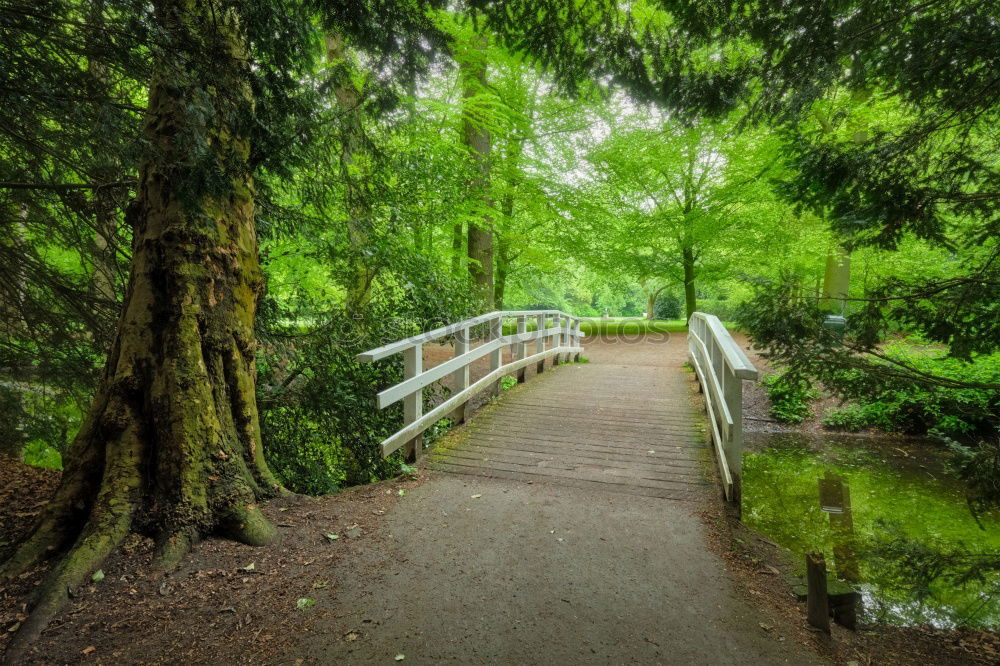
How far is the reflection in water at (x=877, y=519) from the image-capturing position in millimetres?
3840

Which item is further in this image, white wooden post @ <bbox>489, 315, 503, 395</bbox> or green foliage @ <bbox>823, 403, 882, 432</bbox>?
green foliage @ <bbox>823, 403, 882, 432</bbox>

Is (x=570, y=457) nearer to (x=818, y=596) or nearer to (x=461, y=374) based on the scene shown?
(x=461, y=374)

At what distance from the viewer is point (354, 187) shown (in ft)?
16.6

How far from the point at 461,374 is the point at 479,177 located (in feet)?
13.3

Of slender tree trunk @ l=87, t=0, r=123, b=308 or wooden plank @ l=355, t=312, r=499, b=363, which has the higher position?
slender tree trunk @ l=87, t=0, r=123, b=308

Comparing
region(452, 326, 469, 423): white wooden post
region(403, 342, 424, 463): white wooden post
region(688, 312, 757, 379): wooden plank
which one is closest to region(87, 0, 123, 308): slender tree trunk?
region(403, 342, 424, 463): white wooden post

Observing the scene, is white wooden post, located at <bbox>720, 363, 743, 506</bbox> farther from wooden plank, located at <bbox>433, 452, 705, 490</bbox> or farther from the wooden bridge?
wooden plank, located at <bbox>433, 452, 705, 490</bbox>

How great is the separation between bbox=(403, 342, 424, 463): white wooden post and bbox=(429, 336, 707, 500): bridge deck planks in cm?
26

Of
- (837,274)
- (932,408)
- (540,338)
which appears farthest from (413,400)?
(837,274)

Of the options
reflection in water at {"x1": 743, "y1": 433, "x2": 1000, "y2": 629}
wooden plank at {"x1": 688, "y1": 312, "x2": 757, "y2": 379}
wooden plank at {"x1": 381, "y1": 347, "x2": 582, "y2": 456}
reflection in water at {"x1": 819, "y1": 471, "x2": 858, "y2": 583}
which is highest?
wooden plank at {"x1": 688, "y1": 312, "x2": 757, "y2": 379}

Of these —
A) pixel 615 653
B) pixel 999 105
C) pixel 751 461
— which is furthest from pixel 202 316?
pixel 751 461

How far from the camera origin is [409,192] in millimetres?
6344

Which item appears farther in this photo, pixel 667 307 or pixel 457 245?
pixel 667 307

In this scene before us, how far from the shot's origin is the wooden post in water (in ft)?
9.30
